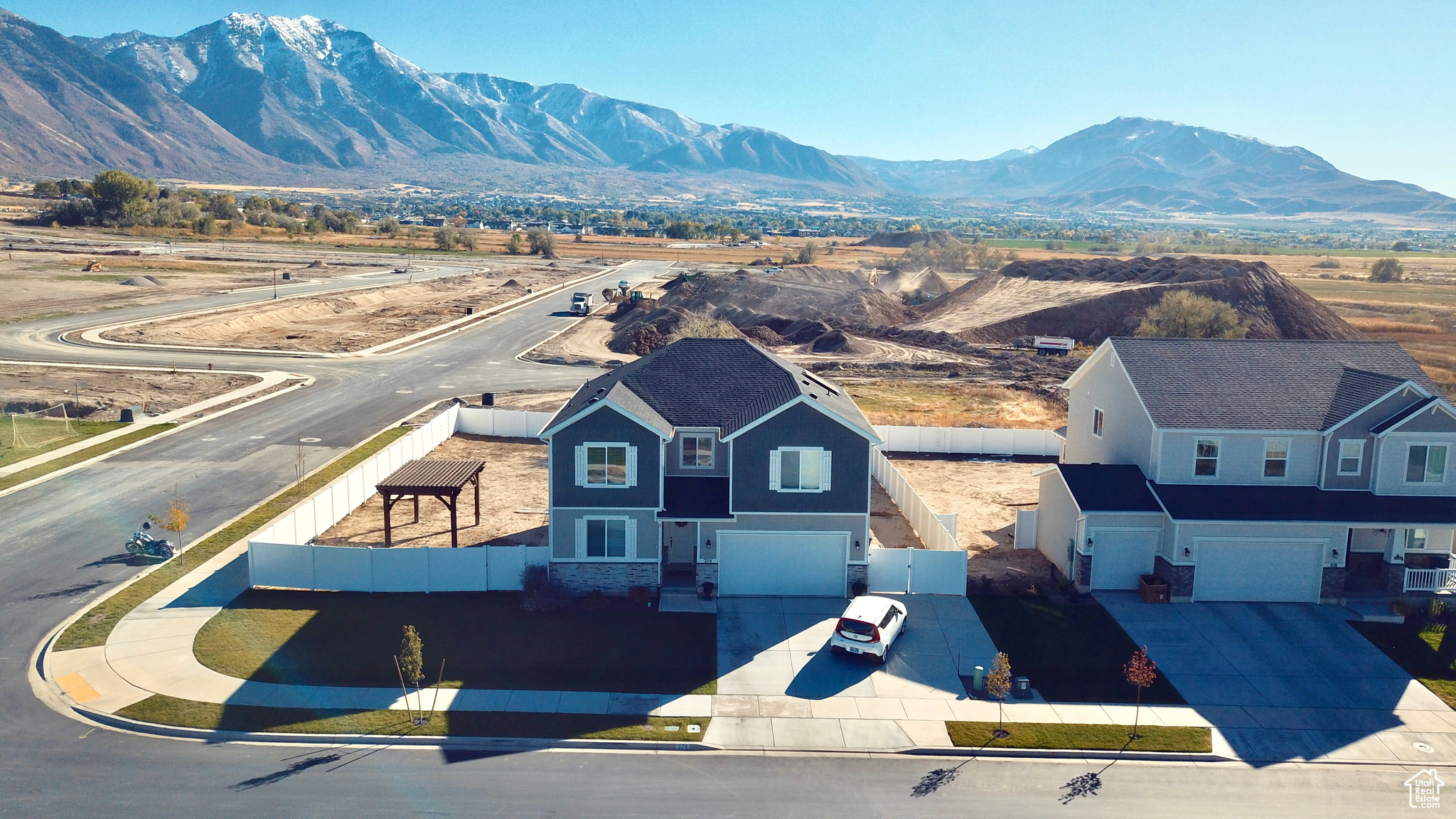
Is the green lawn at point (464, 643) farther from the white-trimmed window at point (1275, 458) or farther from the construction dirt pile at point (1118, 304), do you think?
the construction dirt pile at point (1118, 304)

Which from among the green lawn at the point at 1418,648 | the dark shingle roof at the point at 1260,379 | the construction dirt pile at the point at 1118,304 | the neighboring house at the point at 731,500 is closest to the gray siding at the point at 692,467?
the neighboring house at the point at 731,500

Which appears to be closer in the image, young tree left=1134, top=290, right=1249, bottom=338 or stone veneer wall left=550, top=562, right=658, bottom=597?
stone veneer wall left=550, top=562, right=658, bottom=597

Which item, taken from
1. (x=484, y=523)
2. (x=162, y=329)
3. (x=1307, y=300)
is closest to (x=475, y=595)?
(x=484, y=523)

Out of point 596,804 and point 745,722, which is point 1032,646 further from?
point 596,804

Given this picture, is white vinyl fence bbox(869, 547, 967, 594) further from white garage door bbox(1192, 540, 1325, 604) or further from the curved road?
the curved road

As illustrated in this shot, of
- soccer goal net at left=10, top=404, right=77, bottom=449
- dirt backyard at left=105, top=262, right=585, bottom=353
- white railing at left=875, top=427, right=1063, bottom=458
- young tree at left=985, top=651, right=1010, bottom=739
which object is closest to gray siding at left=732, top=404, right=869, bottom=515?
young tree at left=985, top=651, right=1010, bottom=739

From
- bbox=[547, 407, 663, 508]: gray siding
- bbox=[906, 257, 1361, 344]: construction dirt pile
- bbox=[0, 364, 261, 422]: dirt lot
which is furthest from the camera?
bbox=[906, 257, 1361, 344]: construction dirt pile
